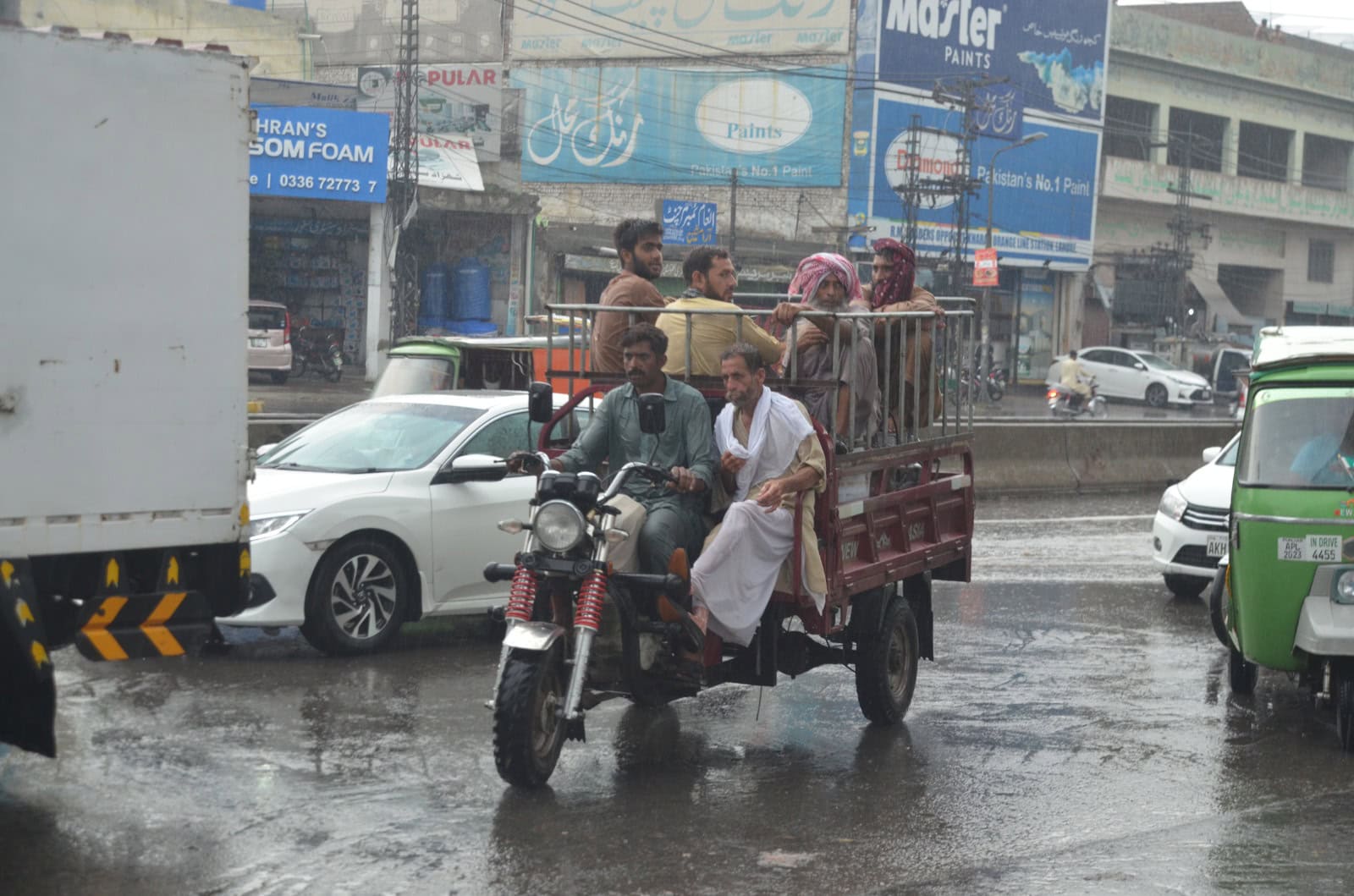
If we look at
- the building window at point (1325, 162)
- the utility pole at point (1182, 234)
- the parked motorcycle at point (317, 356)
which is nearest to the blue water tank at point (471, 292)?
the parked motorcycle at point (317, 356)

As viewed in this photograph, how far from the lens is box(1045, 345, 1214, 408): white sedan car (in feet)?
153

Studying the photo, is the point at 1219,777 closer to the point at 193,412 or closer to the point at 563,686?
the point at 563,686

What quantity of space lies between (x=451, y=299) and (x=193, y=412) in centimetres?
4145

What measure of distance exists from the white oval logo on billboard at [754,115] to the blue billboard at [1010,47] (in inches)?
118

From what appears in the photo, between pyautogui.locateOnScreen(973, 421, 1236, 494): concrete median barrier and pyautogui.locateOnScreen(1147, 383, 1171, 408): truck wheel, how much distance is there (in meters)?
23.7

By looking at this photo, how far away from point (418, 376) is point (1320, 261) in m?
62.7

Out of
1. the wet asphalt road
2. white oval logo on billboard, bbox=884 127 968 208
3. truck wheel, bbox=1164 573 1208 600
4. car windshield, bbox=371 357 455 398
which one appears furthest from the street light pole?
the wet asphalt road

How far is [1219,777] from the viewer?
7023 mm

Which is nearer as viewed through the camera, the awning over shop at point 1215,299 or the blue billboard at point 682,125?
the blue billboard at point 682,125

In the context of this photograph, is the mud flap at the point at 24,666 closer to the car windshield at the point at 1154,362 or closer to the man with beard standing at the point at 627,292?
the man with beard standing at the point at 627,292

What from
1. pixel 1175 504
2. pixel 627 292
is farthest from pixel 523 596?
pixel 1175 504

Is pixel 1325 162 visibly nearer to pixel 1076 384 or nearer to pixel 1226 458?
pixel 1076 384

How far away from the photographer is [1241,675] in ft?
28.9

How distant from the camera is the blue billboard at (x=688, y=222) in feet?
165
